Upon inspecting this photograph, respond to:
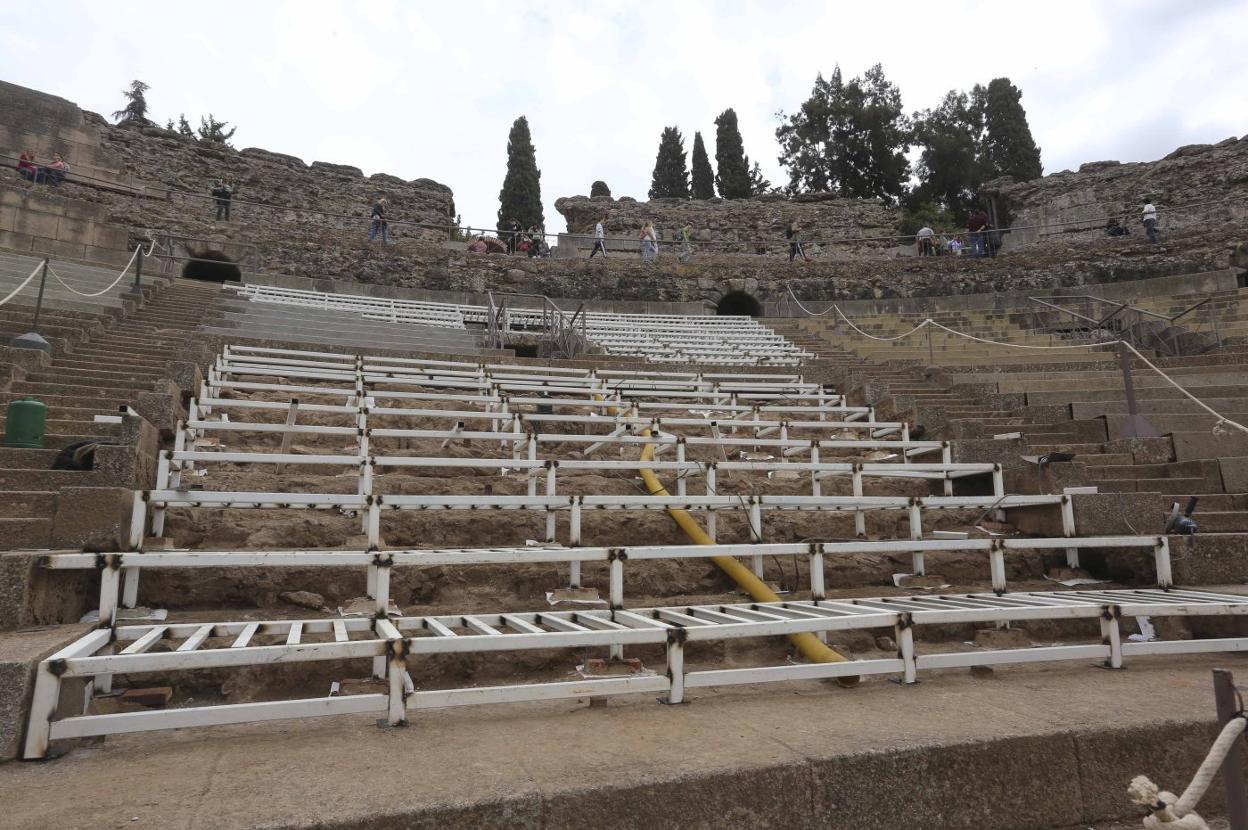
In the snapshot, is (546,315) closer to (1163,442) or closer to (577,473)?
(577,473)

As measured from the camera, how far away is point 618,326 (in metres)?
15.2

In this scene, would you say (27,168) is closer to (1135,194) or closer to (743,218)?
(743,218)

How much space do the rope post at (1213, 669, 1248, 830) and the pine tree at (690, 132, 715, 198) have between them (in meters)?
42.1

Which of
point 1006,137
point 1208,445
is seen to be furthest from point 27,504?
point 1006,137

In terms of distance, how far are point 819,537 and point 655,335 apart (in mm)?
9555

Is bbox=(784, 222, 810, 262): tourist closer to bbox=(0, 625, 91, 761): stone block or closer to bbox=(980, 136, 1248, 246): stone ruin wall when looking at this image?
bbox=(980, 136, 1248, 246): stone ruin wall

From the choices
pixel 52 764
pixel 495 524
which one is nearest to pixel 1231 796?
pixel 52 764

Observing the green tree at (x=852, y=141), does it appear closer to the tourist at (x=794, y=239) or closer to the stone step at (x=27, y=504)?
the tourist at (x=794, y=239)

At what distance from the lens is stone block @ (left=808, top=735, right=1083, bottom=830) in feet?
7.12

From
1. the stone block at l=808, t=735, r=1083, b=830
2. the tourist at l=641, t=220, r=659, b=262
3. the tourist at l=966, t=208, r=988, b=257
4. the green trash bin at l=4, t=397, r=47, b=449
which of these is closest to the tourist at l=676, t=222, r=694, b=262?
the tourist at l=641, t=220, r=659, b=262

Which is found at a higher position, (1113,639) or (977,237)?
(977,237)

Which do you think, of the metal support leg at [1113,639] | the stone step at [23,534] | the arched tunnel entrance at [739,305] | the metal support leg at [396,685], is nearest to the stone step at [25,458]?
the stone step at [23,534]

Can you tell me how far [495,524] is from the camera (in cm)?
482

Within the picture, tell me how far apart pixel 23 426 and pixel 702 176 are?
4084cm
